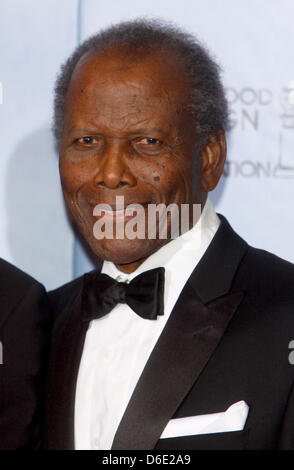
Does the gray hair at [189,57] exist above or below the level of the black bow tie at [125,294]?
above

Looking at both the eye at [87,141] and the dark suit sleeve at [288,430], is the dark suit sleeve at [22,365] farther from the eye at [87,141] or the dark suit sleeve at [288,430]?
the dark suit sleeve at [288,430]

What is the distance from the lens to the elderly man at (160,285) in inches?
63.9

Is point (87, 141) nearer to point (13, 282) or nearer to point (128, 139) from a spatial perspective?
point (128, 139)

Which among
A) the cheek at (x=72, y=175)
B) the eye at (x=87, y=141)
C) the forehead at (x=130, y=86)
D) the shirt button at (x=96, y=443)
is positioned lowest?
the shirt button at (x=96, y=443)

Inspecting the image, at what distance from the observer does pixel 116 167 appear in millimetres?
1701

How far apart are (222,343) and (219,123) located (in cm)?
52

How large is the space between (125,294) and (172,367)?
0.21 m

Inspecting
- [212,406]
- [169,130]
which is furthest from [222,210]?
[212,406]

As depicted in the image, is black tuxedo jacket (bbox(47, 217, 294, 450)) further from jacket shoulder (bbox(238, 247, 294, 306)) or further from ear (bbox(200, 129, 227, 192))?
ear (bbox(200, 129, 227, 192))

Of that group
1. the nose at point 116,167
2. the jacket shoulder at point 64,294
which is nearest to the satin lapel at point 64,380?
the jacket shoulder at point 64,294

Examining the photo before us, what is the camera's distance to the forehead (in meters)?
1.71

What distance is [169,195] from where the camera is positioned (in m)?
1.74
